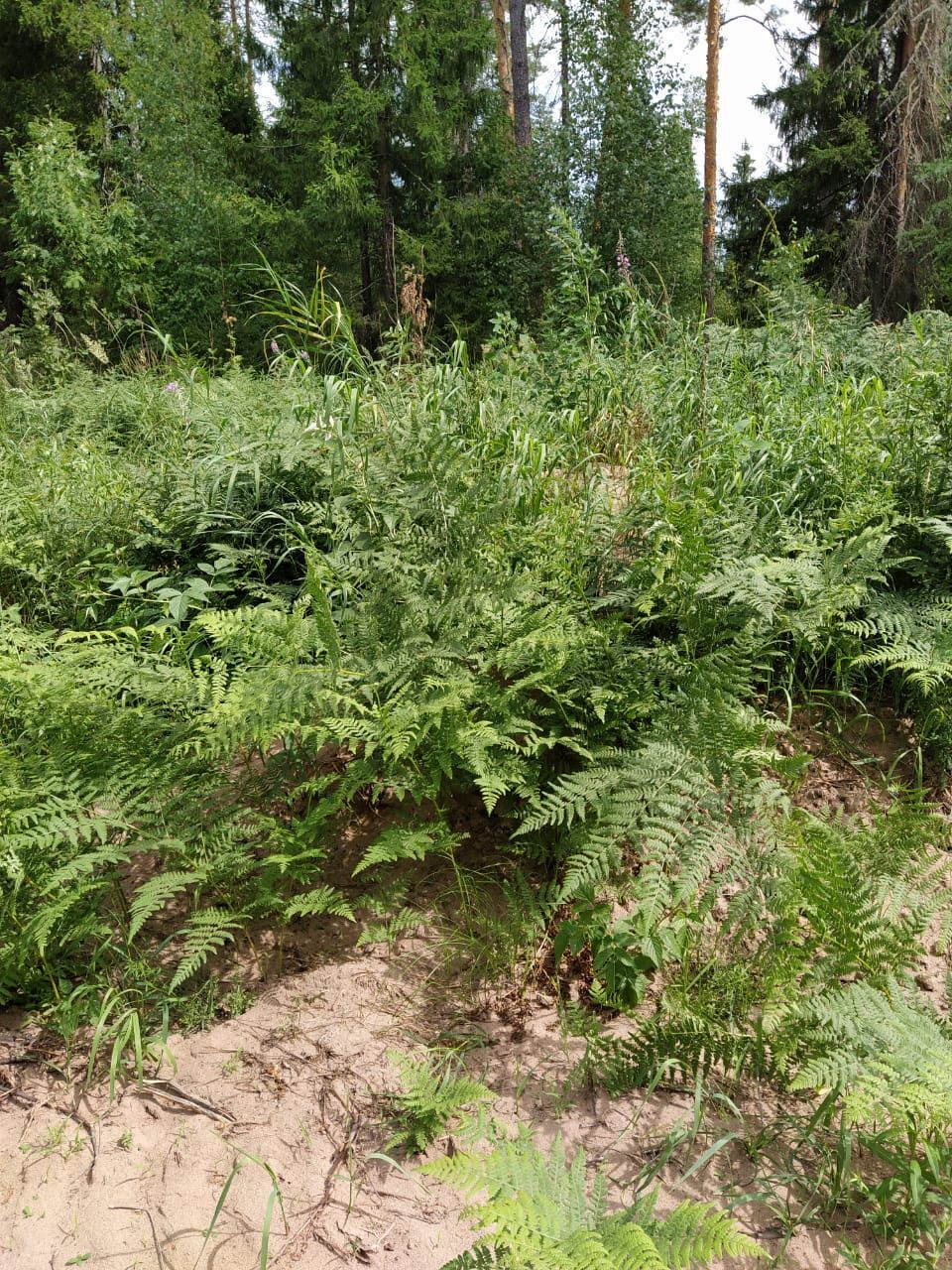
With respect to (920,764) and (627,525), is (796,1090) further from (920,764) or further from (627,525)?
(627,525)

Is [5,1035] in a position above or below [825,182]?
below

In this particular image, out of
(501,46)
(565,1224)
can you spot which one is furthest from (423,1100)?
(501,46)

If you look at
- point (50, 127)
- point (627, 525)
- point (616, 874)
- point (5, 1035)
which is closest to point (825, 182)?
point (50, 127)

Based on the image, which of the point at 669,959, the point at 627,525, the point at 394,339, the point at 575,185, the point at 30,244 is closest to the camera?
the point at 669,959

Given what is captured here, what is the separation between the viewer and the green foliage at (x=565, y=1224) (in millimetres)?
1392

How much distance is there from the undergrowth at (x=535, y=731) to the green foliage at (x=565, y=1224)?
0.02 meters

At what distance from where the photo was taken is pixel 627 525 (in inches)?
132

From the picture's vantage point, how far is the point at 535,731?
2.71 m

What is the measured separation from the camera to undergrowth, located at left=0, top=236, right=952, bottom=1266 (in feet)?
6.82

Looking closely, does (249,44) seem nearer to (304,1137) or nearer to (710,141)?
(710,141)

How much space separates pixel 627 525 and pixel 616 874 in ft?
4.50

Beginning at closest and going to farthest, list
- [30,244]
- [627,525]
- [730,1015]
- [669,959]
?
[730,1015]
[669,959]
[627,525]
[30,244]

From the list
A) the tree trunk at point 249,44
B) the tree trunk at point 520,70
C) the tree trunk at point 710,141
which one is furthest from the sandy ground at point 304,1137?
the tree trunk at point 249,44

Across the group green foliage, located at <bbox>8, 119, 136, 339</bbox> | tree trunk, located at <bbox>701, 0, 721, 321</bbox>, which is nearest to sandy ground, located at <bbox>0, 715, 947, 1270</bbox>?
green foliage, located at <bbox>8, 119, 136, 339</bbox>
